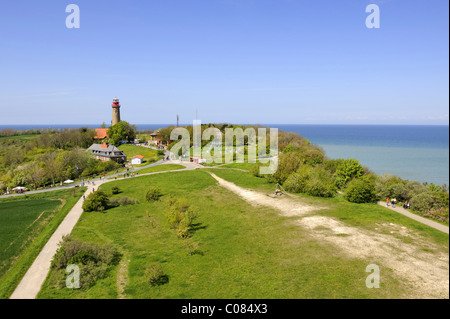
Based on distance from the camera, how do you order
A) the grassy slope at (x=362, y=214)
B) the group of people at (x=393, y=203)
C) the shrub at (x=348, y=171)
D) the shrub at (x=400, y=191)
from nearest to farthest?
the grassy slope at (x=362, y=214) → the group of people at (x=393, y=203) → the shrub at (x=400, y=191) → the shrub at (x=348, y=171)

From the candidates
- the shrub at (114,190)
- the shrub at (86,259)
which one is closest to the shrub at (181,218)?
the shrub at (86,259)

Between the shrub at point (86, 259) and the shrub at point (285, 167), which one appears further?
the shrub at point (285, 167)

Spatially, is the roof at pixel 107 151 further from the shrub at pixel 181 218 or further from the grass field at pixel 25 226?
the shrub at pixel 181 218

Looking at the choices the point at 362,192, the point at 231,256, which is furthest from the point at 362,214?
the point at 231,256

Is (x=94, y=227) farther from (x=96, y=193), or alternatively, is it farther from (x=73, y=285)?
(x=73, y=285)

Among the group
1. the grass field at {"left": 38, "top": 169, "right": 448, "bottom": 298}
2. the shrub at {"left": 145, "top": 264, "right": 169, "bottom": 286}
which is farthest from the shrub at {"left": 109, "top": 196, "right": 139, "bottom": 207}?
the shrub at {"left": 145, "top": 264, "right": 169, "bottom": 286}
